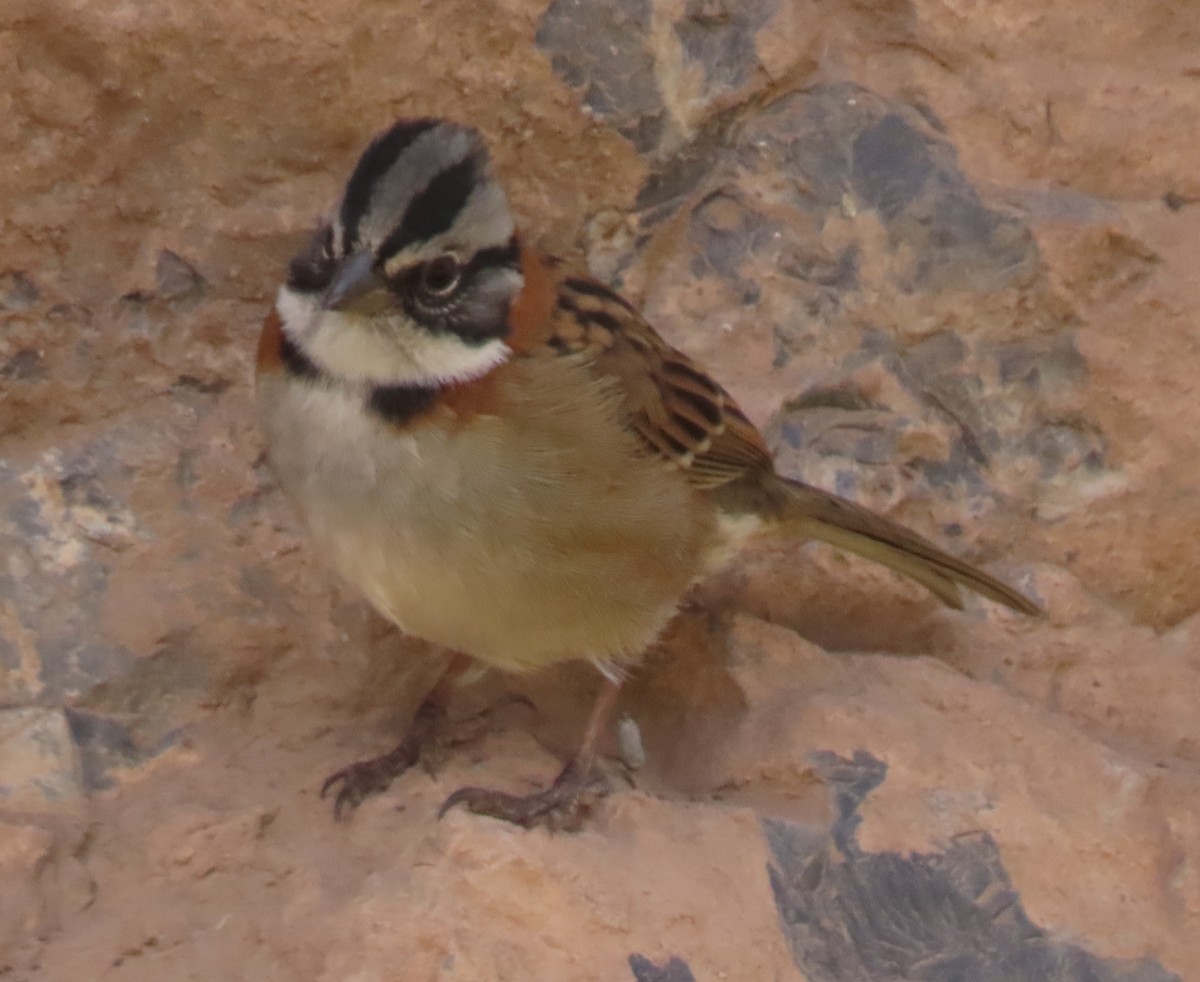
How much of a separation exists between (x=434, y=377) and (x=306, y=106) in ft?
2.97

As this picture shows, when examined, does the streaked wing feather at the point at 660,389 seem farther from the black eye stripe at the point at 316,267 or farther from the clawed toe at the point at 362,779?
the clawed toe at the point at 362,779

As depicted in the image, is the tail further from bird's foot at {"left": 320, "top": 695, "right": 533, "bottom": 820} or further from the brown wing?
bird's foot at {"left": 320, "top": 695, "right": 533, "bottom": 820}

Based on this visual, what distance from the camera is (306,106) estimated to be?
3.50m

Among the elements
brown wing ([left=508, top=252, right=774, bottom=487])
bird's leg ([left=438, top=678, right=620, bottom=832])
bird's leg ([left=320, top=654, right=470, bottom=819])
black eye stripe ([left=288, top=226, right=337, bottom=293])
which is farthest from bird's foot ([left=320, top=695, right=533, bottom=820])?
black eye stripe ([left=288, top=226, right=337, bottom=293])

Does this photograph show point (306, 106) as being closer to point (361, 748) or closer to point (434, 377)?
point (434, 377)

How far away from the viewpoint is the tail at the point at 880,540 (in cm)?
350

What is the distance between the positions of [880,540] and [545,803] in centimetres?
93

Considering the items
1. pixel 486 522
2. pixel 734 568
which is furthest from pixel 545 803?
pixel 734 568

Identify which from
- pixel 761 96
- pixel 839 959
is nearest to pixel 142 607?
pixel 839 959

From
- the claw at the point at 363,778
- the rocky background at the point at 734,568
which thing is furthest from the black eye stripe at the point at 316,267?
the claw at the point at 363,778

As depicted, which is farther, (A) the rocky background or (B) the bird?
(A) the rocky background

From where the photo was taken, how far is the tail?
350 centimetres

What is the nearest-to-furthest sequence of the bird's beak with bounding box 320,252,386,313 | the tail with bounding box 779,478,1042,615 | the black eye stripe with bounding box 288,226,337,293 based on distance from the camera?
the bird's beak with bounding box 320,252,386,313
the black eye stripe with bounding box 288,226,337,293
the tail with bounding box 779,478,1042,615

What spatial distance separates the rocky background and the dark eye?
0.75m
